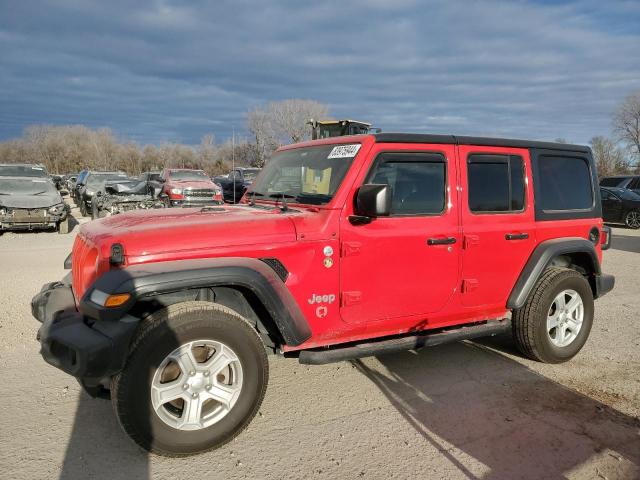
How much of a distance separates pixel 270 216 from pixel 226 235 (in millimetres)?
390

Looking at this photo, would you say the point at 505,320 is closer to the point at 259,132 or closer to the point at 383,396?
the point at 383,396

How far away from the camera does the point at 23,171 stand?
15.5 meters

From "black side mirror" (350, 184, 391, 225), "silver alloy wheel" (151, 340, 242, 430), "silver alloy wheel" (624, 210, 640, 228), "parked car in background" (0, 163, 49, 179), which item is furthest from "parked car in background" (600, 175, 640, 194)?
"parked car in background" (0, 163, 49, 179)

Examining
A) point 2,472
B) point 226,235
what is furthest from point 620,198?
point 2,472

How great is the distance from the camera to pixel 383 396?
3600 millimetres

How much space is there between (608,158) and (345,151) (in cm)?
5067

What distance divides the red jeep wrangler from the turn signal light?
12 mm

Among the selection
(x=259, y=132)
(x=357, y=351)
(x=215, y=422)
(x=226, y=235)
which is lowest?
(x=215, y=422)

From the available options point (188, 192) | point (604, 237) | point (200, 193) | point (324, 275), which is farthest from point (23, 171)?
point (604, 237)

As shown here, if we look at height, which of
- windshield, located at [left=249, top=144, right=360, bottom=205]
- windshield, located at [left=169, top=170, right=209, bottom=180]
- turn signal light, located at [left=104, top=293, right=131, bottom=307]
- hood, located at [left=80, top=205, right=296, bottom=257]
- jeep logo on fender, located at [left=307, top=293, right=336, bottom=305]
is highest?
windshield, located at [left=169, top=170, right=209, bottom=180]

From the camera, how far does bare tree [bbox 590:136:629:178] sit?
4109 cm

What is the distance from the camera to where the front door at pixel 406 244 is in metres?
3.24

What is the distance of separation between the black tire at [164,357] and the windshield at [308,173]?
1120 millimetres

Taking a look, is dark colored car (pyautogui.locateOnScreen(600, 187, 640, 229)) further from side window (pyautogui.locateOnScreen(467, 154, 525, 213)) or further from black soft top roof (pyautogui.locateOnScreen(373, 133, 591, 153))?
side window (pyautogui.locateOnScreen(467, 154, 525, 213))
